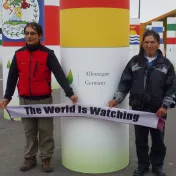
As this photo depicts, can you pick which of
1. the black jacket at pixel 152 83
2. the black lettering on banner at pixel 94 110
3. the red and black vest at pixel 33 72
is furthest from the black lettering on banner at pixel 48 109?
the black jacket at pixel 152 83

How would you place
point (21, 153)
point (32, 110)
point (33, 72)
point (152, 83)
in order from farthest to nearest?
1. point (21, 153)
2. point (32, 110)
3. point (33, 72)
4. point (152, 83)

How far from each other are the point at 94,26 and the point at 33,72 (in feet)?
3.10

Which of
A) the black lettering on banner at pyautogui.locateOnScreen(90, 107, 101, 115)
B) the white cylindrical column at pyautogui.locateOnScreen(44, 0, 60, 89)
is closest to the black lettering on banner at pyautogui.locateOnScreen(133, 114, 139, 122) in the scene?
the black lettering on banner at pyautogui.locateOnScreen(90, 107, 101, 115)

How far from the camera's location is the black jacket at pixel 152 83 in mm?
3975

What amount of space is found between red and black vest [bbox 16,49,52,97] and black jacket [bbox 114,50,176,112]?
1.04 meters

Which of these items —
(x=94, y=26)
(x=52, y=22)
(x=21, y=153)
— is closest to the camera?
(x=94, y=26)

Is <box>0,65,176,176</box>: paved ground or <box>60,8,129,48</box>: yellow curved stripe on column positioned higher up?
<box>60,8,129,48</box>: yellow curved stripe on column

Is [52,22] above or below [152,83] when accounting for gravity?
above

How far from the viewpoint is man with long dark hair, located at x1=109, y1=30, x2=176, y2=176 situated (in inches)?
157

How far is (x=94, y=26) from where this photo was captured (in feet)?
13.8

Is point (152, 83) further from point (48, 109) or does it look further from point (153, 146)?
point (48, 109)

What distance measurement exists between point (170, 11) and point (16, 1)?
90.0ft

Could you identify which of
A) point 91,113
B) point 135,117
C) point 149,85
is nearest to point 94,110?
point 91,113

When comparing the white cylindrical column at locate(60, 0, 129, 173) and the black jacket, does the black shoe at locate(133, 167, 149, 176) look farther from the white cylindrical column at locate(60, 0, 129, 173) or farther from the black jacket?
the black jacket
